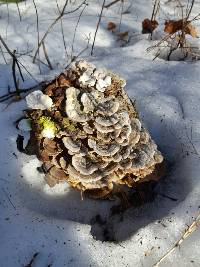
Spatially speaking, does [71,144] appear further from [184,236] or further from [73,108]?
[184,236]

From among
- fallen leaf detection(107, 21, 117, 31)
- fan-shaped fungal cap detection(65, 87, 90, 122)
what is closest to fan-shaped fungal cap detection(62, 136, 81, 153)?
fan-shaped fungal cap detection(65, 87, 90, 122)

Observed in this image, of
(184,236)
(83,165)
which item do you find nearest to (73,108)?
(83,165)

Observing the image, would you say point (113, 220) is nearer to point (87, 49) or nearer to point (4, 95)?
point (4, 95)

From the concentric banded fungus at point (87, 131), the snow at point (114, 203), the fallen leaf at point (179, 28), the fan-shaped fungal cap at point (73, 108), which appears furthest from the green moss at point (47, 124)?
the fallen leaf at point (179, 28)

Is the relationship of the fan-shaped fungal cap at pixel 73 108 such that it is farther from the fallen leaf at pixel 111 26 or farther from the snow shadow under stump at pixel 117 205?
the fallen leaf at pixel 111 26

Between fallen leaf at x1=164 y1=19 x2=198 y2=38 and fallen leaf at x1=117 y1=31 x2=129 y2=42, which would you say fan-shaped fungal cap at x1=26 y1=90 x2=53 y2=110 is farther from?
fallen leaf at x1=117 y1=31 x2=129 y2=42

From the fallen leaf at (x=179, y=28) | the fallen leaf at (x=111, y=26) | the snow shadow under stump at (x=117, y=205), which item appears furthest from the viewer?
the fallen leaf at (x=111, y=26)

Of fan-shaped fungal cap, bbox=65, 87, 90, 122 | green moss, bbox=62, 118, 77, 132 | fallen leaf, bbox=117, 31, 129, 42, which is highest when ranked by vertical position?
fan-shaped fungal cap, bbox=65, 87, 90, 122
